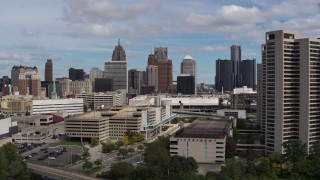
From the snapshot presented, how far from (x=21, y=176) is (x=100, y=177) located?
22.7ft

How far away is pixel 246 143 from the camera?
160ft

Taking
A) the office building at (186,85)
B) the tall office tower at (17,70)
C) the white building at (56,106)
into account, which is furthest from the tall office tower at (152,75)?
the white building at (56,106)

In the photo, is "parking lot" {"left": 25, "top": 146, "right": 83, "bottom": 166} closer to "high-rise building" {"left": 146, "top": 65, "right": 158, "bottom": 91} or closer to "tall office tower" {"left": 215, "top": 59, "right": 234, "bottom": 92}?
"high-rise building" {"left": 146, "top": 65, "right": 158, "bottom": 91}

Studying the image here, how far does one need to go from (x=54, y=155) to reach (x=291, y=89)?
27632 millimetres

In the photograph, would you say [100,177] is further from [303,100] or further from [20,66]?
[20,66]

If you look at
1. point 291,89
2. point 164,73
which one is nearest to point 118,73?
point 164,73

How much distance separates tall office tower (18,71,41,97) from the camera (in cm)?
11812

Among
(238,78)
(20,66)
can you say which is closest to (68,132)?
(20,66)

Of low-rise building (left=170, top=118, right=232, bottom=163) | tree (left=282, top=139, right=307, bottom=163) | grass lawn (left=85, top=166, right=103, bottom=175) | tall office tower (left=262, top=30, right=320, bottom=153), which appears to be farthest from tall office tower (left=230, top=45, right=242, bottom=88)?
grass lawn (left=85, top=166, right=103, bottom=175)

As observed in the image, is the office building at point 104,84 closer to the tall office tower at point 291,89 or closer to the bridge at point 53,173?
the tall office tower at point 291,89

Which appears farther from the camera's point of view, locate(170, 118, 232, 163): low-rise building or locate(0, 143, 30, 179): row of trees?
locate(170, 118, 232, 163): low-rise building

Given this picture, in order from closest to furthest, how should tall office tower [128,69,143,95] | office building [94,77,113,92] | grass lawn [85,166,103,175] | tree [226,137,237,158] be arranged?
1. grass lawn [85,166,103,175]
2. tree [226,137,237,158]
3. office building [94,77,113,92]
4. tall office tower [128,69,143,95]

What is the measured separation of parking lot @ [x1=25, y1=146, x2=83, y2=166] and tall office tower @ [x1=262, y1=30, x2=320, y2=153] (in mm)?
22370

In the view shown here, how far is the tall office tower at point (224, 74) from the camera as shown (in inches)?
6668
